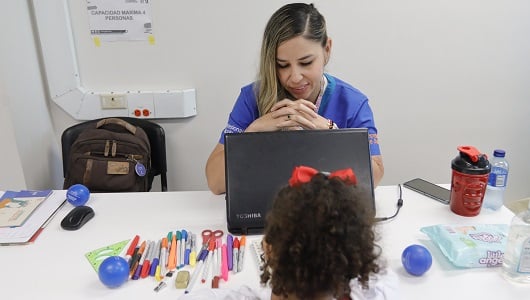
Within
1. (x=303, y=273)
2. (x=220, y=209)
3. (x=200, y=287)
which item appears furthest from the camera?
(x=220, y=209)

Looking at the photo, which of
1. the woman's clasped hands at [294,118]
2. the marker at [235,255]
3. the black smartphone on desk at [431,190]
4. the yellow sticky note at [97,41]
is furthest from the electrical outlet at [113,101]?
the black smartphone on desk at [431,190]

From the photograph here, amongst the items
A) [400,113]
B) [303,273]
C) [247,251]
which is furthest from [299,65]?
[400,113]

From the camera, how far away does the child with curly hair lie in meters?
0.56

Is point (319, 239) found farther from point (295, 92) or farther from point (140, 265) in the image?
point (295, 92)

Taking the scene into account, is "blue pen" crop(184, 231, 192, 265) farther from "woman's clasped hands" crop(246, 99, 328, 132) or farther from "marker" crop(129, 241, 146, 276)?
"woman's clasped hands" crop(246, 99, 328, 132)

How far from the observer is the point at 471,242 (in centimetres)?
91

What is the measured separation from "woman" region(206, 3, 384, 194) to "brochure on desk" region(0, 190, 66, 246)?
464mm

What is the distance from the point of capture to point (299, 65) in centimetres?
128

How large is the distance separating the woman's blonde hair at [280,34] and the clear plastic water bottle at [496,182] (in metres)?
0.62

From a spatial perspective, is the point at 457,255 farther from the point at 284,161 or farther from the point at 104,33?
the point at 104,33

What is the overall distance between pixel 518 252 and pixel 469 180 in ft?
0.86

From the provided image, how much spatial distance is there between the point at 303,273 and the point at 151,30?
5.35 ft

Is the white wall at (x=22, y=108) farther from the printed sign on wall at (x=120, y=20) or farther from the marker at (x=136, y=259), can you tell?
the marker at (x=136, y=259)

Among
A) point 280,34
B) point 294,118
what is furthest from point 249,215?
point 280,34
